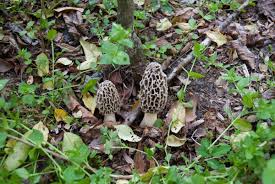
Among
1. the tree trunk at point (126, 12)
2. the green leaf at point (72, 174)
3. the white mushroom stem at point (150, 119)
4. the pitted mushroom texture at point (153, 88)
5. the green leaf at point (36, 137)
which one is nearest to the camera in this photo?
the green leaf at point (72, 174)

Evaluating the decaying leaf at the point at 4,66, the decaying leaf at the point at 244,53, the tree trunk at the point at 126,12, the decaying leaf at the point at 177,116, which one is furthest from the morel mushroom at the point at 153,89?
the decaying leaf at the point at 4,66

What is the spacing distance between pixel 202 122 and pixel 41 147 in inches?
44.7

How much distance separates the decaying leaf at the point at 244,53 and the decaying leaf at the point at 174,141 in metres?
0.99

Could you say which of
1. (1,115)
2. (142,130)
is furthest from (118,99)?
(1,115)

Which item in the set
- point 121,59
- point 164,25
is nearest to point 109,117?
point 121,59

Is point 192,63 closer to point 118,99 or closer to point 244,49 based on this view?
point 244,49

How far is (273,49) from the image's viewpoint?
3.58 m

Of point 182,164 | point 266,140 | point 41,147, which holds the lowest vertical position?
point 182,164

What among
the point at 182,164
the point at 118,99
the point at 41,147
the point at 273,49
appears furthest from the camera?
the point at 273,49

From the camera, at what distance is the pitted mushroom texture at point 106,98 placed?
9.18 feet

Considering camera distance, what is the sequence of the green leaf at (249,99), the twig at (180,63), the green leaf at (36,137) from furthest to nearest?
the twig at (180,63)
the green leaf at (249,99)
the green leaf at (36,137)

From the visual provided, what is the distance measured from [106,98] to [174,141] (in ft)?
1.77

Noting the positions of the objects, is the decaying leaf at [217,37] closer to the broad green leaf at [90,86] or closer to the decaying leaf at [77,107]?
the broad green leaf at [90,86]

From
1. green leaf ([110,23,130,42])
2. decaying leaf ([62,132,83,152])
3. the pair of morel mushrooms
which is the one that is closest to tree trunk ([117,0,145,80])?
the pair of morel mushrooms
